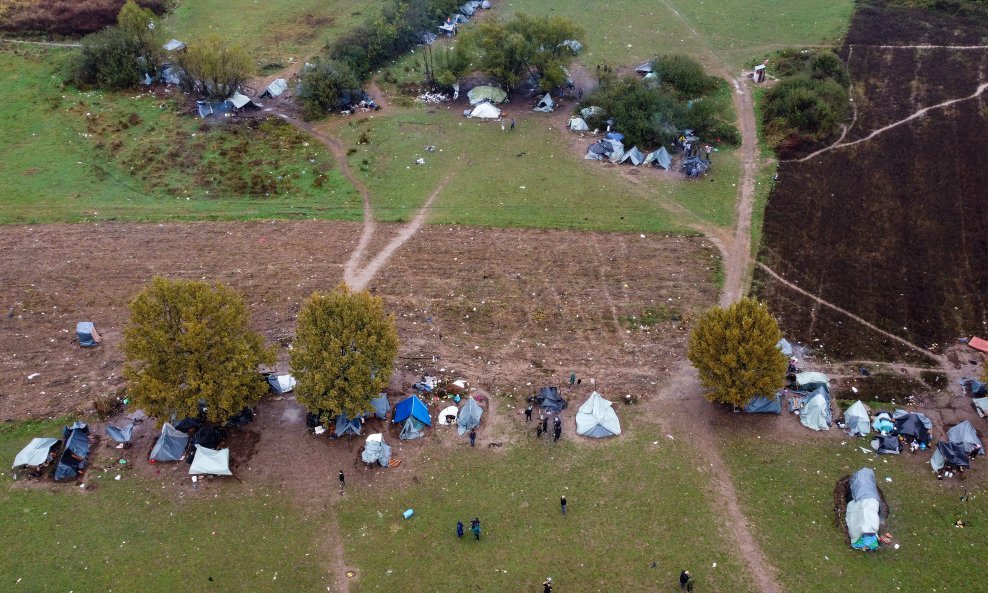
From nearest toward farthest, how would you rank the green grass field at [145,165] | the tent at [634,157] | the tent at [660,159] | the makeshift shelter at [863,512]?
the makeshift shelter at [863,512]
the green grass field at [145,165]
the tent at [660,159]
the tent at [634,157]

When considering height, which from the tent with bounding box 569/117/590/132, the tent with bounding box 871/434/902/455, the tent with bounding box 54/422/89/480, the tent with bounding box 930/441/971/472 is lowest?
the tent with bounding box 54/422/89/480

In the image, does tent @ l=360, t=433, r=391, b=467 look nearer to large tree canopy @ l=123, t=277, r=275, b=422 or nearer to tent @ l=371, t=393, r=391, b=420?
tent @ l=371, t=393, r=391, b=420

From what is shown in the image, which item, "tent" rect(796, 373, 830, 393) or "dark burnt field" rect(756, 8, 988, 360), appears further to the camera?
"dark burnt field" rect(756, 8, 988, 360)

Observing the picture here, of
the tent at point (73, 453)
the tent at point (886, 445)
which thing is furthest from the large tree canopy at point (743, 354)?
the tent at point (73, 453)

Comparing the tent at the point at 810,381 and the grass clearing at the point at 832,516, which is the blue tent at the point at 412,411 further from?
the tent at the point at 810,381

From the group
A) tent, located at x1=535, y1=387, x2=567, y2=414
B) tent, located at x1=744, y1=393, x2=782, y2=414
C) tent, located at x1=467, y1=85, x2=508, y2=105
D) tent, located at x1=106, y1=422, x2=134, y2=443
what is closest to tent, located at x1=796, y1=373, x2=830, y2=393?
tent, located at x1=744, y1=393, x2=782, y2=414

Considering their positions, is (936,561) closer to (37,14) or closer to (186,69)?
(186,69)
